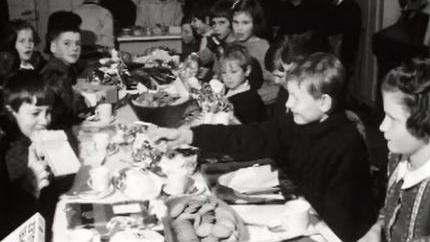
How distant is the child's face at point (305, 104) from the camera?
226cm

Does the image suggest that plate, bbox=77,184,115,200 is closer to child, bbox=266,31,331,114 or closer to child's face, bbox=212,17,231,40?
child, bbox=266,31,331,114

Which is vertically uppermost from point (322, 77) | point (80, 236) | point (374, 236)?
point (322, 77)

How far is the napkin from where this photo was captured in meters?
1.98

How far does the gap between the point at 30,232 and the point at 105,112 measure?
149cm

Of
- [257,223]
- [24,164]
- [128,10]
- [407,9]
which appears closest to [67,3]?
[128,10]

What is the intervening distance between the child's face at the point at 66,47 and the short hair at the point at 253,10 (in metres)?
1.07

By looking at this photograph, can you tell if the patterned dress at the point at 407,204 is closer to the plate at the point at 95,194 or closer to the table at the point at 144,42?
the plate at the point at 95,194

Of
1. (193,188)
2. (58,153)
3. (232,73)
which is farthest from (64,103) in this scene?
(193,188)

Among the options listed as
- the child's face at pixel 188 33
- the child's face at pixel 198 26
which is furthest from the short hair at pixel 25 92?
the child's face at pixel 188 33

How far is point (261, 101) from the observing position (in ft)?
10.9

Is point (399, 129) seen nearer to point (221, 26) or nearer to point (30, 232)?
point (30, 232)

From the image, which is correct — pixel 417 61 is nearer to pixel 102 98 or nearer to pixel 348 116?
pixel 348 116

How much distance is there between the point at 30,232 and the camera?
54.0 inches

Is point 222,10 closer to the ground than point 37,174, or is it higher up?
higher up
